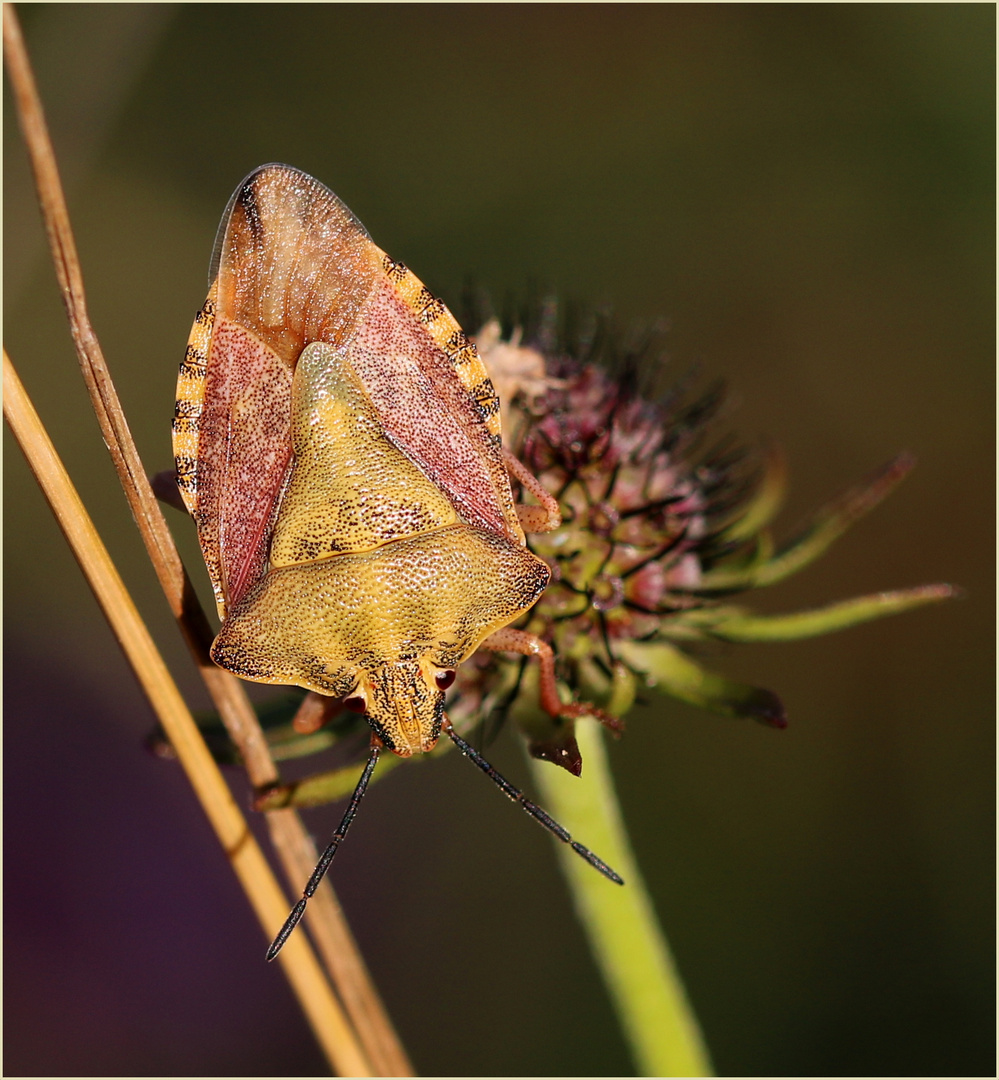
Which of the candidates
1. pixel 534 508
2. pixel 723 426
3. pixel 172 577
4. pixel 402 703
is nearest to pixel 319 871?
pixel 402 703

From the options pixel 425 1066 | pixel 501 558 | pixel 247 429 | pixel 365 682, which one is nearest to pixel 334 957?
pixel 365 682

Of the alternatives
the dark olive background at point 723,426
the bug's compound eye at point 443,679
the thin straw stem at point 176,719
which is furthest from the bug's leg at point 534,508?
the dark olive background at point 723,426

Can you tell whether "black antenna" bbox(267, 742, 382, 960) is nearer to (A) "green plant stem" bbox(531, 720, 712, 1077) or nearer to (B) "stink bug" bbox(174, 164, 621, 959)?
(B) "stink bug" bbox(174, 164, 621, 959)

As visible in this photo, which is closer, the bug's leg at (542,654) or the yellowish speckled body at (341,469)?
the yellowish speckled body at (341,469)

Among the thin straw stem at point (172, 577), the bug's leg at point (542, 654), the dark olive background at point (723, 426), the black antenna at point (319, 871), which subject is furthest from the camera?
the dark olive background at point (723, 426)

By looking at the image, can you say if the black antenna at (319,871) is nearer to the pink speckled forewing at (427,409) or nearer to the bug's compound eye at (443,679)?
the bug's compound eye at (443,679)

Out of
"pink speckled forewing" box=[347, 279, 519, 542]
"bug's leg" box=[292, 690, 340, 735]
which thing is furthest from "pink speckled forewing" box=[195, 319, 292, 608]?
"bug's leg" box=[292, 690, 340, 735]

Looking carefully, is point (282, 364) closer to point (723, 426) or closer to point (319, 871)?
point (319, 871)

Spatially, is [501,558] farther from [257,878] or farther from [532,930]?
[532,930]
